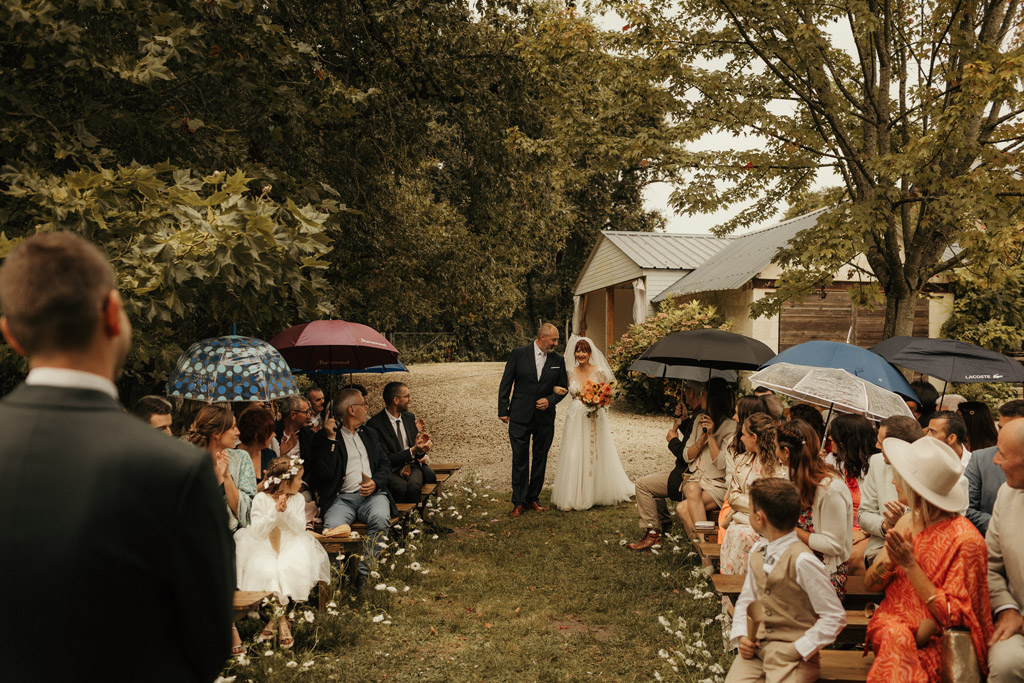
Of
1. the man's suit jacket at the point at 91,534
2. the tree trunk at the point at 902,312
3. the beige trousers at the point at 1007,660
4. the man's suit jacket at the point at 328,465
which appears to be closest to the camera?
the man's suit jacket at the point at 91,534

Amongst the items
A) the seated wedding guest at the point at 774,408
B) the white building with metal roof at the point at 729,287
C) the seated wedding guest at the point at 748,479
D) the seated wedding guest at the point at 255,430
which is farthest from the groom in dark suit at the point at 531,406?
the white building with metal roof at the point at 729,287

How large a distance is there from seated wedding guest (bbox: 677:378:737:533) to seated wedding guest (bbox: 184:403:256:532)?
154 inches

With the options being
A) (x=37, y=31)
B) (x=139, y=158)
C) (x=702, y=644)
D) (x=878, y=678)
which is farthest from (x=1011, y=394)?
(x=37, y=31)

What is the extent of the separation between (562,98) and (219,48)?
524 centimetres

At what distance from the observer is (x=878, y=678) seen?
3535mm

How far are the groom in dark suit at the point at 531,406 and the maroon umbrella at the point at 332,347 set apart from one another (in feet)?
5.13

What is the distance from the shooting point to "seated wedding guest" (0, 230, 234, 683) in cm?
150

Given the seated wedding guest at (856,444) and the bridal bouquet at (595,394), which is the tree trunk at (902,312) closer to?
the bridal bouquet at (595,394)

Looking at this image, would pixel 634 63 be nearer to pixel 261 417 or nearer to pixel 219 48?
pixel 219 48

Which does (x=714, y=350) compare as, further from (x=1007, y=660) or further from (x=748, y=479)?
(x=1007, y=660)

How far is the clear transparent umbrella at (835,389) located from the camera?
6434mm

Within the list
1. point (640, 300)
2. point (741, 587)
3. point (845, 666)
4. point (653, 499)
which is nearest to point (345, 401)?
point (653, 499)

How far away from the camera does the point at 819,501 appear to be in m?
4.47

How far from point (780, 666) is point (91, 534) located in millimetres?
3204
